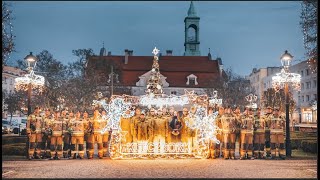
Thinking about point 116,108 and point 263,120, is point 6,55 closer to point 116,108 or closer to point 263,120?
point 116,108

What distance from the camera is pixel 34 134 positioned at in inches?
789

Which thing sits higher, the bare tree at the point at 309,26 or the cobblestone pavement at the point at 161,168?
the bare tree at the point at 309,26

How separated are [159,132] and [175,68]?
56.0m

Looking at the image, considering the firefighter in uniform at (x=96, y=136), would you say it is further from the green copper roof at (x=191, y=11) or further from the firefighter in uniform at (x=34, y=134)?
the green copper roof at (x=191, y=11)

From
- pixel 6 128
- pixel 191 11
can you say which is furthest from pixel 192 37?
pixel 6 128

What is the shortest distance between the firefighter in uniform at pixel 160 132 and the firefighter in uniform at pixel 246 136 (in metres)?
3.67

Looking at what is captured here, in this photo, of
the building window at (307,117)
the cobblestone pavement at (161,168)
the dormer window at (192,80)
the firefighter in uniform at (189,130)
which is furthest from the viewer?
the dormer window at (192,80)

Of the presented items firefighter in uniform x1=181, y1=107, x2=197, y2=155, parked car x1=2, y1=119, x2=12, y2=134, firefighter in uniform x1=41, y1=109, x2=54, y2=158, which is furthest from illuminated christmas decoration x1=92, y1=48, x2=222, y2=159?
parked car x1=2, y1=119, x2=12, y2=134

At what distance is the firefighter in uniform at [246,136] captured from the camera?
66.0ft

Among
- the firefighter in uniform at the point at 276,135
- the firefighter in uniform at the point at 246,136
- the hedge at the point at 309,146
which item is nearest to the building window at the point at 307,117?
the hedge at the point at 309,146

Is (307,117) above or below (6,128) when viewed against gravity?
above

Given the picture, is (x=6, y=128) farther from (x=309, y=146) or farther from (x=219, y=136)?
(x=309, y=146)

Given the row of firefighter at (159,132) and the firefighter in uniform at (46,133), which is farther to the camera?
the firefighter in uniform at (46,133)

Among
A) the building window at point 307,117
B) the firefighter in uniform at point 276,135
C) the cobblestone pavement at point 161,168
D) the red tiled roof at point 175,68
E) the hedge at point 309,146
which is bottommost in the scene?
the cobblestone pavement at point 161,168
